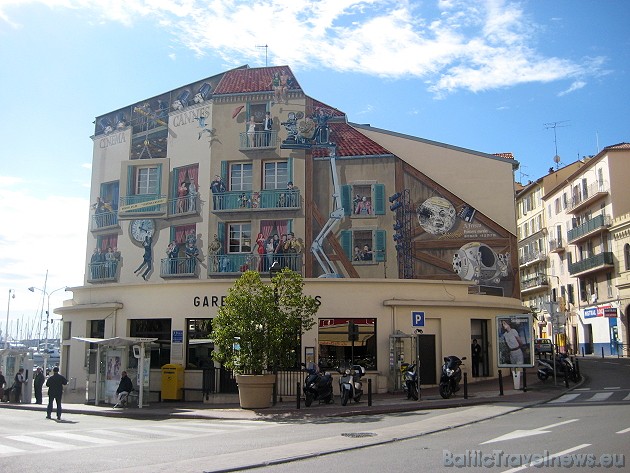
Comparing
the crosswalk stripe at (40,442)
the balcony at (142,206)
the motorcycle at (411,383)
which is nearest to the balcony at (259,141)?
the balcony at (142,206)

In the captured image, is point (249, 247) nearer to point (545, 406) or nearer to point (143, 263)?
point (143, 263)

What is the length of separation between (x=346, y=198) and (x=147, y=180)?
11271 mm

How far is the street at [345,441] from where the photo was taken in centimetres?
1003

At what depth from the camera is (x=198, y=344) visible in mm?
25281

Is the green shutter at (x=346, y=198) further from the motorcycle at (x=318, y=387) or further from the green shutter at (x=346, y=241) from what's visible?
the motorcycle at (x=318, y=387)

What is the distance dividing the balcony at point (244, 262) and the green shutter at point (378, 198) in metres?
4.34

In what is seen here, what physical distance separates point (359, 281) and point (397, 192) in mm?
8021

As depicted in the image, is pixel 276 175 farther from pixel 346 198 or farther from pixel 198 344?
pixel 198 344

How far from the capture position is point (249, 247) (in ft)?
103

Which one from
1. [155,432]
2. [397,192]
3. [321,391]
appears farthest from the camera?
[397,192]

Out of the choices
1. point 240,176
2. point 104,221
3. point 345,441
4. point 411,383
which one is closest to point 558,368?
point 411,383

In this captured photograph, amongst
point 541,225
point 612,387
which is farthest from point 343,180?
point 541,225

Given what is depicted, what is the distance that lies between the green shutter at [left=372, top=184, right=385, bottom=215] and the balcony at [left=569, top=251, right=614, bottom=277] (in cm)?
2489

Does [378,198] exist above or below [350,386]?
above
